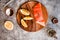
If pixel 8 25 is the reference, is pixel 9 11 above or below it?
above

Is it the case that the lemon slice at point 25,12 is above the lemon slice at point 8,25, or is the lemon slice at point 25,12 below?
above

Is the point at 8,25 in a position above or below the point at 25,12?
below

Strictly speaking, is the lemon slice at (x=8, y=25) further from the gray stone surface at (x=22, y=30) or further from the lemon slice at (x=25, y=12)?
the lemon slice at (x=25, y=12)

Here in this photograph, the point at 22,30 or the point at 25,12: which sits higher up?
the point at 25,12

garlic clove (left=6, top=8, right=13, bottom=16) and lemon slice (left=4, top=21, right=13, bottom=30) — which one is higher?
garlic clove (left=6, top=8, right=13, bottom=16)

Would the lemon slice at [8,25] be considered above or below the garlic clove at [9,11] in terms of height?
below

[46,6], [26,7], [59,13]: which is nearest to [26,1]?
[26,7]

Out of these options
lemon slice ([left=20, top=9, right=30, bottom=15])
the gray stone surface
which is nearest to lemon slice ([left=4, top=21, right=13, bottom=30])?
the gray stone surface

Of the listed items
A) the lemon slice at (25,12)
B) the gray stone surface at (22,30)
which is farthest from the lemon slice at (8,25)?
the lemon slice at (25,12)

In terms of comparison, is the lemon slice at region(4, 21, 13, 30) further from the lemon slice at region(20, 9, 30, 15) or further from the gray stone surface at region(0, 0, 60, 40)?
the lemon slice at region(20, 9, 30, 15)

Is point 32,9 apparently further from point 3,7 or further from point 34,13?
point 3,7

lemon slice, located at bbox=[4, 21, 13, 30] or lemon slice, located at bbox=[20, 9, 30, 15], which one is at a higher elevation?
lemon slice, located at bbox=[20, 9, 30, 15]
